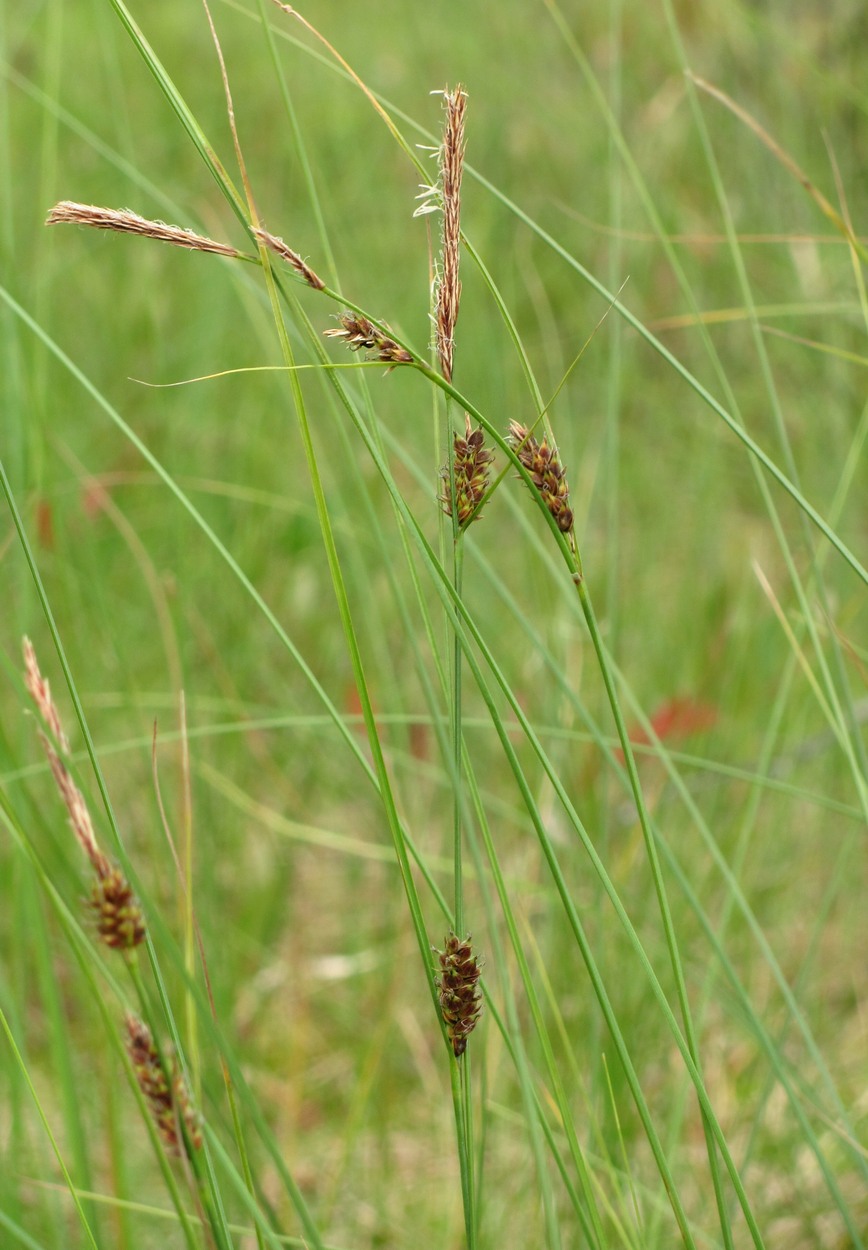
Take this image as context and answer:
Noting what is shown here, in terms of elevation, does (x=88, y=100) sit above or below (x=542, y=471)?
above

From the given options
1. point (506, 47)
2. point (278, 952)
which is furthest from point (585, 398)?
point (278, 952)

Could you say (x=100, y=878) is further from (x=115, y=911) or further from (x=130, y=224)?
(x=130, y=224)

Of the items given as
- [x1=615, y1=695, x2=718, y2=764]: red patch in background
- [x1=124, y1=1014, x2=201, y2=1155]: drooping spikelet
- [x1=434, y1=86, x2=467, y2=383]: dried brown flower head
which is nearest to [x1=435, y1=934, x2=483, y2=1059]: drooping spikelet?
[x1=124, y1=1014, x2=201, y2=1155]: drooping spikelet

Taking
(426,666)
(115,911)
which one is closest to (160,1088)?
(115,911)

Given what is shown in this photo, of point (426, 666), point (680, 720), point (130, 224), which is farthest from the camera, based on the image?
point (426, 666)

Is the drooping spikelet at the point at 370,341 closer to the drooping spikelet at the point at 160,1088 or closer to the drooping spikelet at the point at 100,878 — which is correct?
the drooping spikelet at the point at 100,878

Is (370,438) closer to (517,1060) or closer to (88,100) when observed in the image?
(517,1060)
